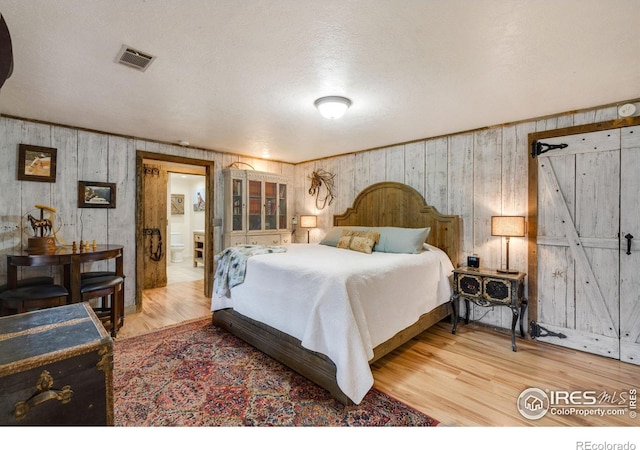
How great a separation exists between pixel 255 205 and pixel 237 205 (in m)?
0.30

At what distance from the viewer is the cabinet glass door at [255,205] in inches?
185

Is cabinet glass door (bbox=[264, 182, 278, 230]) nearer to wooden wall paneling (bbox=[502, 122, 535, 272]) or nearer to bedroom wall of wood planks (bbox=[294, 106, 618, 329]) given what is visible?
bedroom wall of wood planks (bbox=[294, 106, 618, 329])

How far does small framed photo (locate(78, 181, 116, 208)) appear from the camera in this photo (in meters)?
3.40

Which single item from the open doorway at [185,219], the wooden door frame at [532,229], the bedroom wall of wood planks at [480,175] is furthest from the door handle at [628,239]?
the open doorway at [185,219]

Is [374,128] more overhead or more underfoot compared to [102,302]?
more overhead

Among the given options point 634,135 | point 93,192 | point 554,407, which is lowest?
point 554,407

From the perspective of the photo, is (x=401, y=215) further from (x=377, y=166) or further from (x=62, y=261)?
(x=62, y=261)

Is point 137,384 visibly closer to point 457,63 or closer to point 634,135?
point 457,63

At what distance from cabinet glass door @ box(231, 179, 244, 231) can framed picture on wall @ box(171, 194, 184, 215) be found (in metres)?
4.31

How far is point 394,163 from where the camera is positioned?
409cm

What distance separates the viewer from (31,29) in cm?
158

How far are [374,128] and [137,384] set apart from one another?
326 centimetres

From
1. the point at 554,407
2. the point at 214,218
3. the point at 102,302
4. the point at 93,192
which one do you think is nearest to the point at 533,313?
the point at 554,407

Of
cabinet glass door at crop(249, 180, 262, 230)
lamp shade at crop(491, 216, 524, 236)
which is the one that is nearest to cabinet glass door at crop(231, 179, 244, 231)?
cabinet glass door at crop(249, 180, 262, 230)
